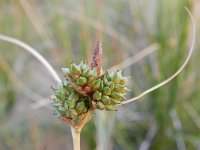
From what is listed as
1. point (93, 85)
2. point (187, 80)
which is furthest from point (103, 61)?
point (93, 85)

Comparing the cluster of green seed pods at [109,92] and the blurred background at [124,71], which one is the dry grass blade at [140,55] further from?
the cluster of green seed pods at [109,92]

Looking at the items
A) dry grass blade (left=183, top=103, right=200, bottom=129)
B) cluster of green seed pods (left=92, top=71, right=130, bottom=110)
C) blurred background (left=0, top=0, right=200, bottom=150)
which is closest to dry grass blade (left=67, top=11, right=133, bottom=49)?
blurred background (left=0, top=0, right=200, bottom=150)

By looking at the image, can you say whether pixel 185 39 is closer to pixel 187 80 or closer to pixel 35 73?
pixel 187 80

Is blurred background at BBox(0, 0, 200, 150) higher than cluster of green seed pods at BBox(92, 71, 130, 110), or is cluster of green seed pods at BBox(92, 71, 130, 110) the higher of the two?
blurred background at BBox(0, 0, 200, 150)

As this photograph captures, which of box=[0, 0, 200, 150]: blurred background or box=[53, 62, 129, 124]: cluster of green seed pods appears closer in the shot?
box=[53, 62, 129, 124]: cluster of green seed pods

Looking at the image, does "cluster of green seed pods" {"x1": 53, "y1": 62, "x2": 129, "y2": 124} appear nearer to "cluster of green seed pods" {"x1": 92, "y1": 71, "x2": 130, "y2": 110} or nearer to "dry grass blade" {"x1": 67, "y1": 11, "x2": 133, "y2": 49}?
"cluster of green seed pods" {"x1": 92, "y1": 71, "x2": 130, "y2": 110}

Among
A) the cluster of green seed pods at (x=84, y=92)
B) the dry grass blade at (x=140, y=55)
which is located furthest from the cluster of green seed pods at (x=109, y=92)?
the dry grass blade at (x=140, y=55)
